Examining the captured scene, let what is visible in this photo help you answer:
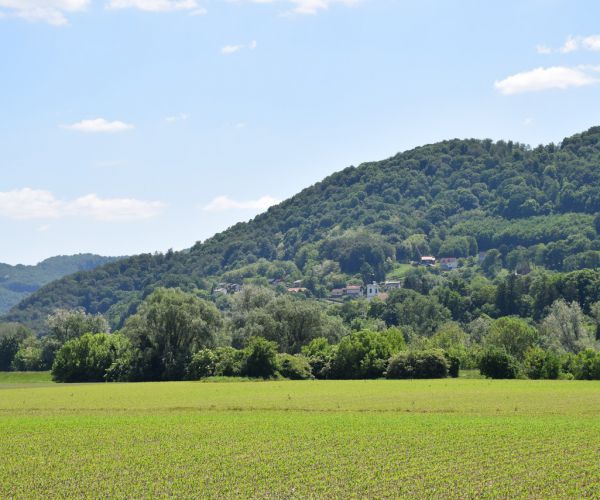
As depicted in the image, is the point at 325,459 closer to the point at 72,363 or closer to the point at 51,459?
the point at 51,459

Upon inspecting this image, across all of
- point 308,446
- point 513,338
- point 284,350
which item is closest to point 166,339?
point 284,350

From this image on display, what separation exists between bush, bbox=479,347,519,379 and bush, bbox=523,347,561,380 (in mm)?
1519

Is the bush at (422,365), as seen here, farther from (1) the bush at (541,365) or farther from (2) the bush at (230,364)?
(2) the bush at (230,364)

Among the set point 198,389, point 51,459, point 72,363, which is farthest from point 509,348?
point 51,459

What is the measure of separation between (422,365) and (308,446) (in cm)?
6165

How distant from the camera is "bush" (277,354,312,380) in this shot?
106 m

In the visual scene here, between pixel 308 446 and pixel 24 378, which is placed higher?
pixel 308 446

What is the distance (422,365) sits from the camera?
10138cm

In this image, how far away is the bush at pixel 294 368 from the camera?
106 meters

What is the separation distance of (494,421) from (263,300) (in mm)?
96561

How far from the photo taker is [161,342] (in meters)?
113

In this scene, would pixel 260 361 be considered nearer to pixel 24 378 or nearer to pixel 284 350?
pixel 284 350

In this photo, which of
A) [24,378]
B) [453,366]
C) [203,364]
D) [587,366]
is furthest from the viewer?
[24,378]

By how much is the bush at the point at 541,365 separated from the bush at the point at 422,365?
9952 mm
